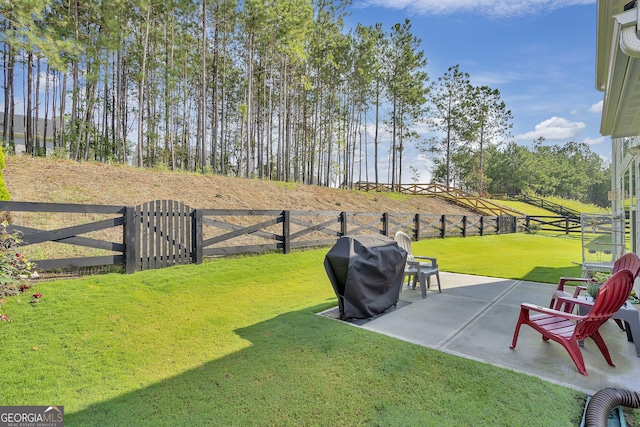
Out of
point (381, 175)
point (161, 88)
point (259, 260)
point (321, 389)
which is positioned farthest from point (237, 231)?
point (381, 175)

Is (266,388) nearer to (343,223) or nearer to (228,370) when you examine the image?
(228,370)

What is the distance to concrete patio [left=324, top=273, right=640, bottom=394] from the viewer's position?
2.46m

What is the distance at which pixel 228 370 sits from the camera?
101 inches

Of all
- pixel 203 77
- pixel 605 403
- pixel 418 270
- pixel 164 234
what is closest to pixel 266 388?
pixel 605 403

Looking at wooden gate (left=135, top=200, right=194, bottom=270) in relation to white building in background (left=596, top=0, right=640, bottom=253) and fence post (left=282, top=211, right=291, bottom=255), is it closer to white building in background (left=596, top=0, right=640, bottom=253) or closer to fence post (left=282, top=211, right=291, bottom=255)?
fence post (left=282, top=211, right=291, bottom=255)

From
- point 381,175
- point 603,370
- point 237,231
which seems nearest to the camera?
point 603,370

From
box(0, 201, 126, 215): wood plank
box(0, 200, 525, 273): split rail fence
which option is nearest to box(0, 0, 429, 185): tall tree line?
box(0, 200, 525, 273): split rail fence

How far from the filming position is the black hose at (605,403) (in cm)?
182

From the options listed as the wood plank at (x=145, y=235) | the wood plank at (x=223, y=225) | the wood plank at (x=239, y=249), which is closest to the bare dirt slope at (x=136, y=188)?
the wood plank at (x=223, y=225)

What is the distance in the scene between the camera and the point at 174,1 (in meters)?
Result: 13.1

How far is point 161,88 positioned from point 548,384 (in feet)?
71.4

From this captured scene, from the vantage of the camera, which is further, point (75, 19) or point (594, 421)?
point (75, 19)

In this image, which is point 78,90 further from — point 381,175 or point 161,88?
point 381,175

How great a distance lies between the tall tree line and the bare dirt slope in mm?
2920
